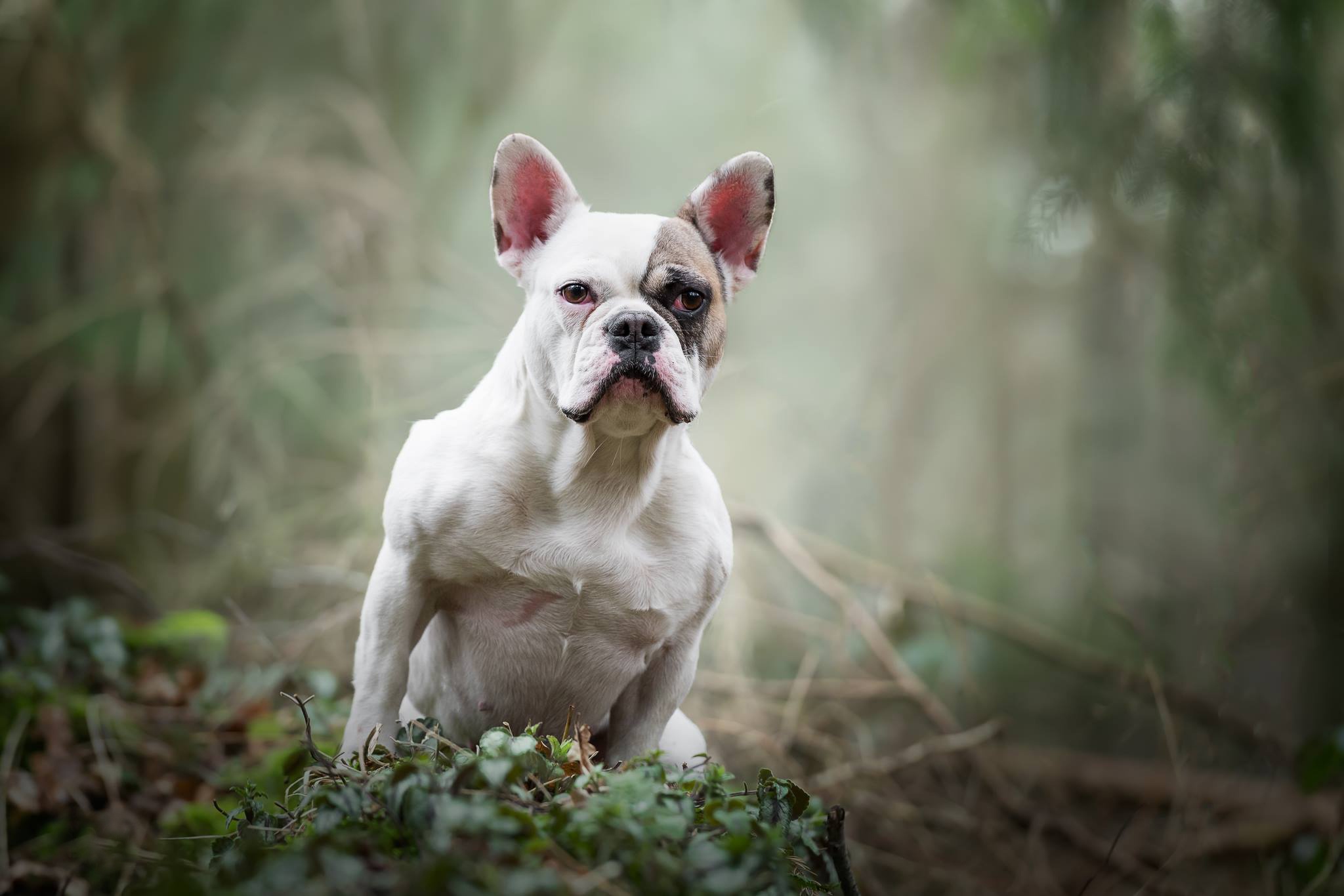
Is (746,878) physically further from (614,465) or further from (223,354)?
(223,354)

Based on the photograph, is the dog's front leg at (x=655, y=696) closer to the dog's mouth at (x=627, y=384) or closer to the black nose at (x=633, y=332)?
the dog's mouth at (x=627, y=384)

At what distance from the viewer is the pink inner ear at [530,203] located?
229 centimetres

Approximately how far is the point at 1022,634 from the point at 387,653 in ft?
10.7

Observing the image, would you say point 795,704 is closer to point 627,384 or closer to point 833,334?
point 627,384

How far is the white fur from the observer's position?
2133mm

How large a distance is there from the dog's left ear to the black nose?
1.44 ft

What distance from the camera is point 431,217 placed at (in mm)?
5688

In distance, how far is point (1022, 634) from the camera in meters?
4.46

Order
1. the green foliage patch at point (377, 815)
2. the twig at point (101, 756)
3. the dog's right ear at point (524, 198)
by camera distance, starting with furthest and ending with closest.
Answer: the twig at point (101, 756), the dog's right ear at point (524, 198), the green foliage patch at point (377, 815)

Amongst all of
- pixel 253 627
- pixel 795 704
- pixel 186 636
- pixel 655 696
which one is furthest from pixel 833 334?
pixel 655 696

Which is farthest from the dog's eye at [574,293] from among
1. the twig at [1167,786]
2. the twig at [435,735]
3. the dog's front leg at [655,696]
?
the twig at [1167,786]

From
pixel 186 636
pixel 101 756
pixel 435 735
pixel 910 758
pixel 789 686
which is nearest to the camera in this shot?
pixel 435 735

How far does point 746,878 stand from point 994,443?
6371mm

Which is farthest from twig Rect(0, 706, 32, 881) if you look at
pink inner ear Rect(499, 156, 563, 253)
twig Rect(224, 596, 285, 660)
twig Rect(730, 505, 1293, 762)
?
twig Rect(730, 505, 1293, 762)
